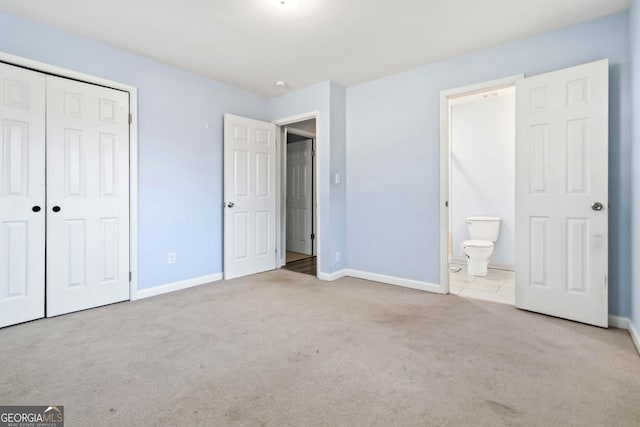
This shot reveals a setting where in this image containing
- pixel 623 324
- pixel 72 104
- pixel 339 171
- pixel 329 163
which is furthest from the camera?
pixel 339 171

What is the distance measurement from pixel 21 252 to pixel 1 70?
4.65 ft

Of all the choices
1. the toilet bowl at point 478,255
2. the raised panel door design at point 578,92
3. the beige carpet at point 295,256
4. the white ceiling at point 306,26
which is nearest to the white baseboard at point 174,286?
the beige carpet at point 295,256

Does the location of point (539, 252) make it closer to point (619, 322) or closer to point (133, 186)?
point (619, 322)

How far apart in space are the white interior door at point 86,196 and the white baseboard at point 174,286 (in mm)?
125

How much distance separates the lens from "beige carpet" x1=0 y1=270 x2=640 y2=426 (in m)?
1.47

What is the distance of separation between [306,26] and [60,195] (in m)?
2.55

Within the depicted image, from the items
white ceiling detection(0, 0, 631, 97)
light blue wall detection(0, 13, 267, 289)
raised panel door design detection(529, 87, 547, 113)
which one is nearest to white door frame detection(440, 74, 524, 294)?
white ceiling detection(0, 0, 631, 97)

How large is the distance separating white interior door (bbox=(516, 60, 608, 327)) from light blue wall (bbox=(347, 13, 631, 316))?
16 cm

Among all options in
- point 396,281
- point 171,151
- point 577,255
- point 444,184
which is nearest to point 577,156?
point 577,255

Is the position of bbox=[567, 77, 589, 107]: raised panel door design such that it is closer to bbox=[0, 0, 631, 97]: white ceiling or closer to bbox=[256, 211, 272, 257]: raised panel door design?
bbox=[0, 0, 631, 97]: white ceiling

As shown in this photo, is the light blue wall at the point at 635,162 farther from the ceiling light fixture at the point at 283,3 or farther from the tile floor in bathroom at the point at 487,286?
the ceiling light fixture at the point at 283,3

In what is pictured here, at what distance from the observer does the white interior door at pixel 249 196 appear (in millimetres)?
3922

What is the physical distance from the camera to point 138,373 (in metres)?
1.80

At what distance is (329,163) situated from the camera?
153 inches
